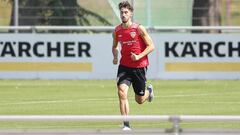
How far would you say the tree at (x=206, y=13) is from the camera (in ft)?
88.6

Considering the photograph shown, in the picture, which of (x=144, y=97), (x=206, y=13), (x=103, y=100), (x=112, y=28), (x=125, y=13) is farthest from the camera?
(x=206, y=13)

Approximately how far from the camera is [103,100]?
19922 mm

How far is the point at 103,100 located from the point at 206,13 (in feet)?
27.3

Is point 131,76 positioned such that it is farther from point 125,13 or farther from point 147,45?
point 125,13

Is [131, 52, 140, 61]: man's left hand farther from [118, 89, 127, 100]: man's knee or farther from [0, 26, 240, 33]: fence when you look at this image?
[0, 26, 240, 33]: fence

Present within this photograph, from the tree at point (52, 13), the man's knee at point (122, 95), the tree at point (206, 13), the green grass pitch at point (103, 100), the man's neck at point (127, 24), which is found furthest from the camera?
the tree at point (206, 13)

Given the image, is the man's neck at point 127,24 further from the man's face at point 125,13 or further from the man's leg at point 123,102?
the man's leg at point 123,102

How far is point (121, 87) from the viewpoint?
14.7m

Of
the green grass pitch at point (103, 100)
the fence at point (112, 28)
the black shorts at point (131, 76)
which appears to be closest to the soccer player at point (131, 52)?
the black shorts at point (131, 76)

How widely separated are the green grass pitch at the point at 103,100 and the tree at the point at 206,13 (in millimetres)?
2686

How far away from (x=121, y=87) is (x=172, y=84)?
960 cm

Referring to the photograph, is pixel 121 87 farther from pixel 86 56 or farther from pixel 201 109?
pixel 86 56

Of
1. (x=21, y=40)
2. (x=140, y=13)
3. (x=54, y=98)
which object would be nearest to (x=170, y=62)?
(x=140, y=13)

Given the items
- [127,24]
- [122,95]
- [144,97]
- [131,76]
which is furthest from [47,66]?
[122,95]
